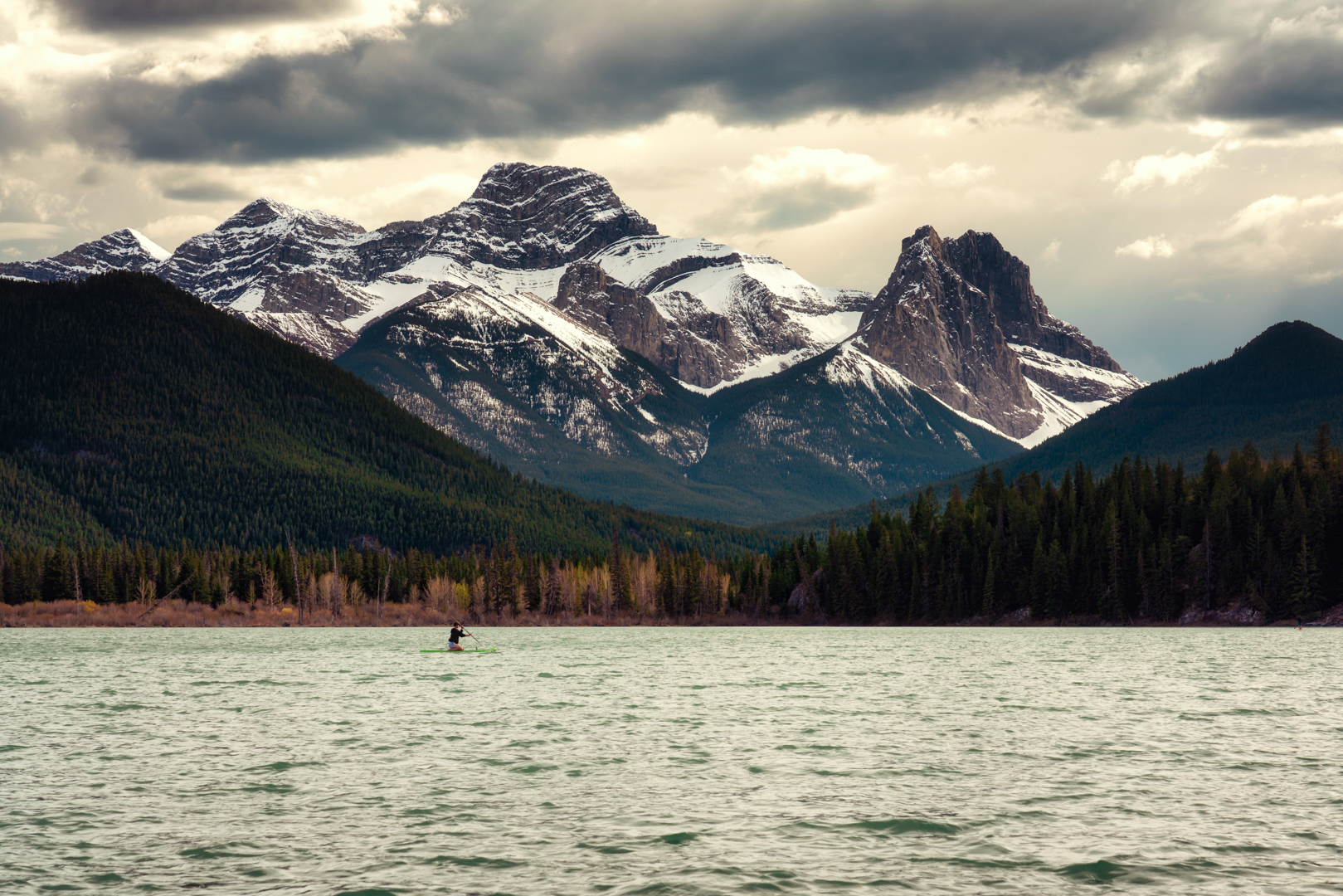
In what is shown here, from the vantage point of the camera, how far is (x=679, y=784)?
42844 mm

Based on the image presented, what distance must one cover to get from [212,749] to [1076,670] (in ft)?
236

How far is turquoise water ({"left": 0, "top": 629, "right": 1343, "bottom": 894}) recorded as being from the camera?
29.6m

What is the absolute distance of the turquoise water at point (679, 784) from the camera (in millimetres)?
29562

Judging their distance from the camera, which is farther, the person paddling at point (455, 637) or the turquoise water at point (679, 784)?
the person paddling at point (455, 637)

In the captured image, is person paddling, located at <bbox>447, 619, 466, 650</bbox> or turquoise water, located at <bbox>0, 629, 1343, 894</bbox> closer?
turquoise water, located at <bbox>0, 629, 1343, 894</bbox>

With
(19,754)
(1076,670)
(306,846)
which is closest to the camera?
(306,846)

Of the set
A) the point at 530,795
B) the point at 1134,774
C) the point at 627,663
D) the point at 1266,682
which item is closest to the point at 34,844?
the point at 530,795

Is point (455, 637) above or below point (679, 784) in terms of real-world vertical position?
above

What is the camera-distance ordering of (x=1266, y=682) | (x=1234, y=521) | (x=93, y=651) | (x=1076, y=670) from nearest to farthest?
(x=1266, y=682)
(x=1076, y=670)
(x=93, y=651)
(x=1234, y=521)

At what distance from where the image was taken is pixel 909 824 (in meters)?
35.1

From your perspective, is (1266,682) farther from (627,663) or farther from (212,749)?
(212,749)

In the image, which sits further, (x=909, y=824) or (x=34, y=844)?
(x=909, y=824)

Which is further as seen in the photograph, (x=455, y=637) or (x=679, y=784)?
(x=455, y=637)

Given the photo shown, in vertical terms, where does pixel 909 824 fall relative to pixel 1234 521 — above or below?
below
